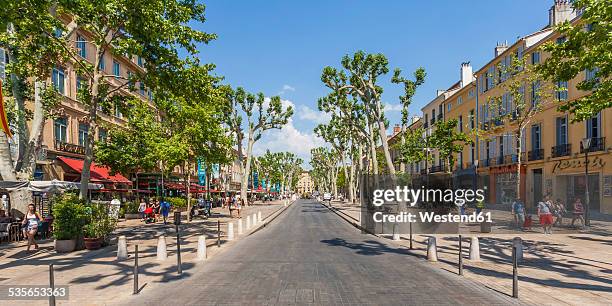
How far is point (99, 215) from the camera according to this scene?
546 inches

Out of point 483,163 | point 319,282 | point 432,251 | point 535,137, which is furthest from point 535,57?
point 319,282

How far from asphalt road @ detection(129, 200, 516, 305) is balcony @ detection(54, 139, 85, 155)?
68.3ft

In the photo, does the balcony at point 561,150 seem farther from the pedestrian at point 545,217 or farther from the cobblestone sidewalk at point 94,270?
the cobblestone sidewalk at point 94,270

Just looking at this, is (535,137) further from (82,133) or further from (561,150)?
(82,133)

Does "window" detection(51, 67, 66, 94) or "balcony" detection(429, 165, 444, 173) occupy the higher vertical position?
"window" detection(51, 67, 66, 94)

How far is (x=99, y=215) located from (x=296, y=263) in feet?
24.8

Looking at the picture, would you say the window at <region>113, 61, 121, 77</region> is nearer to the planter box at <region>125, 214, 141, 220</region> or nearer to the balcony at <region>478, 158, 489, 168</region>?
the planter box at <region>125, 214, 141, 220</region>

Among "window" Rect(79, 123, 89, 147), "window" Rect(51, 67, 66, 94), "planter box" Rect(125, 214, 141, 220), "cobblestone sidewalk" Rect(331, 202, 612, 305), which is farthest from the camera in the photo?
"window" Rect(79, 123, 89, 147)

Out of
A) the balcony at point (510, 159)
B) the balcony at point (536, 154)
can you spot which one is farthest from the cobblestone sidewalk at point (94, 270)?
the balcony at point (510, 159)

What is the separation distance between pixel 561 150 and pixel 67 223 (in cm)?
3309

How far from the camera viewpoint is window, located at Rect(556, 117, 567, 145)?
31141 mm

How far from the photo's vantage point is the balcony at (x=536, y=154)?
33.6m

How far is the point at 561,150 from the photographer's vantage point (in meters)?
30.9

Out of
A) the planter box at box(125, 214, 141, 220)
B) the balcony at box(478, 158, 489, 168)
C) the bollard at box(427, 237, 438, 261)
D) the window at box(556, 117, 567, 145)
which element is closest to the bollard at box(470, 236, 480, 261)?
the bollard at box(427, 237, 438, 261)
